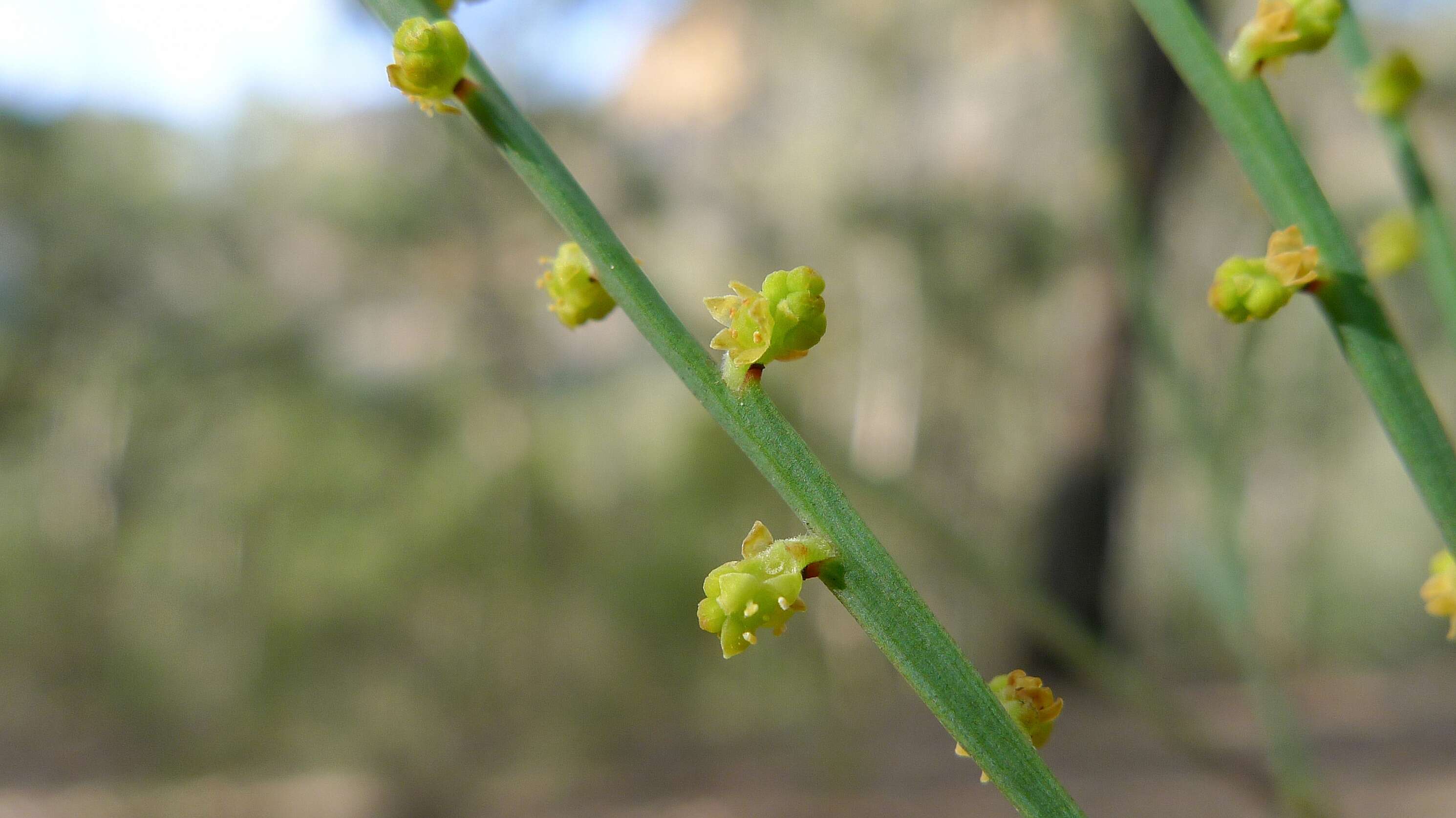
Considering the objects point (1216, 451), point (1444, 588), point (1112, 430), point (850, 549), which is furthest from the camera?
point (1112, 430)

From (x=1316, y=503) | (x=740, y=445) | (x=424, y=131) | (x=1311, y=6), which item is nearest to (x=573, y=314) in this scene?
(x=740, y=445)

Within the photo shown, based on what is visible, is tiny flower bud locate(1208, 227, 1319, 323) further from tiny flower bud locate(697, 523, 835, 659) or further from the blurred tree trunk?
the blurred tree trunk

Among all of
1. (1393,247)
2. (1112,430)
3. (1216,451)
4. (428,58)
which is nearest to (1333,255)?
(1393,247)

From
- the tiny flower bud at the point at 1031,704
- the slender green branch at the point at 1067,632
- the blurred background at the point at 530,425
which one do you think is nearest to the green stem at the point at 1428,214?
the tiny flower bud at the point at 1031,704

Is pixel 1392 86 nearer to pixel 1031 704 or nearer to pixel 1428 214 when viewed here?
pixel 1428 214

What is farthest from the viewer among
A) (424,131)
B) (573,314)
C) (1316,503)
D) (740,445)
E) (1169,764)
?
(1316,503)

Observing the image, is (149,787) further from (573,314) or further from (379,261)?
(573,314)

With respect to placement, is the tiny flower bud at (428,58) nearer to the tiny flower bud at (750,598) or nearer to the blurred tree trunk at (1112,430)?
the tiny flower bud at (750,598)
